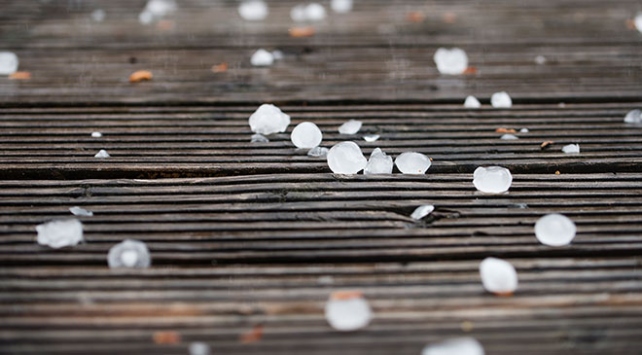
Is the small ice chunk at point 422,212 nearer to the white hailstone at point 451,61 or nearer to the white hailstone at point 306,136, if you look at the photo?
the white hailstone at point 306,136

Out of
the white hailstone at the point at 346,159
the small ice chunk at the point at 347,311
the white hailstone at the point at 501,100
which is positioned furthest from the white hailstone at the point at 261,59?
the small ice chunk at the point at 347,311

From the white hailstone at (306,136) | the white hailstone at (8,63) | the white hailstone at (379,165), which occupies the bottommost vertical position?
the white hailstone at (379,165)

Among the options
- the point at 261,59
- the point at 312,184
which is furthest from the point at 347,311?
the point at 261,59

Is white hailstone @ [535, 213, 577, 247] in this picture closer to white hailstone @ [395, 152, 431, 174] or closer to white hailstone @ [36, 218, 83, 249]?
white hailstone @ [395, 152, 431, 174]

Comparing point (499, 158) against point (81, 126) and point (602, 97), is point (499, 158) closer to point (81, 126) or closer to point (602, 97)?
point (602, 97)

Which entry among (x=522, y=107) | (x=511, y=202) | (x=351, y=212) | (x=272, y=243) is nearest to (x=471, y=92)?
(x=522, y=107)

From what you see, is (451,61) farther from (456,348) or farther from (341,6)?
(456,348)

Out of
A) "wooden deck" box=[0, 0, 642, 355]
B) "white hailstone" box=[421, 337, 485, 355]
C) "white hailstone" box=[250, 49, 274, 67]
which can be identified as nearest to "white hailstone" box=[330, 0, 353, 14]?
"wooden deck" box=[0, 0, 642, 355]
